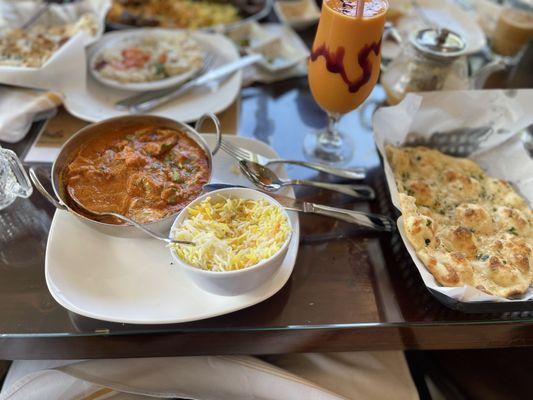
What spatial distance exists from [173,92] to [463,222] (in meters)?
1.18

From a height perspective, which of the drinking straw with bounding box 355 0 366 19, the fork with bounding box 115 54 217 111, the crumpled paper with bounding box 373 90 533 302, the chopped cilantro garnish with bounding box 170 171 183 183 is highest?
the drinking straw with bounding box 355 0 366 19

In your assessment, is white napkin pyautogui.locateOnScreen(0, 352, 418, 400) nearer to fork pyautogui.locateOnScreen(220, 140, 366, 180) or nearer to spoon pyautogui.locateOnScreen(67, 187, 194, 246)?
spoon pyautogui.locateOnScreen(67, 187, 194, 246)

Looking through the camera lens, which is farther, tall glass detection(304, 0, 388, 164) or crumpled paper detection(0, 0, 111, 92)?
crumpled paper detection(0, 0, 111, 92)

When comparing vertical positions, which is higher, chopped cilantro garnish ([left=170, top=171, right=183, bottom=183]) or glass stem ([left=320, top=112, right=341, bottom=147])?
chopped cilantro garnish ([left=170, top=171, right=183, bottom=183])

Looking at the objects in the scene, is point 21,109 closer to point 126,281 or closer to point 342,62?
point 126,281

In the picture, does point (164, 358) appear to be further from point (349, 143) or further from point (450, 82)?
point (450, 82)

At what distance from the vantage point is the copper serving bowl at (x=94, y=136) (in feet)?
3.71

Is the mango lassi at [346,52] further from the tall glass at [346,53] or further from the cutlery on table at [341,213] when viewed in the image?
the cutlery on table at [341,213]

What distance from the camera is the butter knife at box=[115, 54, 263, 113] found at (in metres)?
1.70

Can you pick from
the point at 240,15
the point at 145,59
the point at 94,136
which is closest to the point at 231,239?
the point at 94,136

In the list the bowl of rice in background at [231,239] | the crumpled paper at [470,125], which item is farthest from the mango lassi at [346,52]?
the bowl of rice in background at [231,239]

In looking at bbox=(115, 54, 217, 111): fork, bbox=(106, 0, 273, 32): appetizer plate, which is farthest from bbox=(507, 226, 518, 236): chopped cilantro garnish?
bbox=(106, 0, 273, 32): appetizer plate

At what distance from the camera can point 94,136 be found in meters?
1.38

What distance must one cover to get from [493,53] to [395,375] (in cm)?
173
